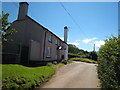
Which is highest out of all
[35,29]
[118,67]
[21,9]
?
[21,9]

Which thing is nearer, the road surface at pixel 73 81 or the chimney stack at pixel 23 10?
the road surface at pixel 73 81

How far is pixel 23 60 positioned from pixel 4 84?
8746mm

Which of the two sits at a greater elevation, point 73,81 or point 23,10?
point 23,10

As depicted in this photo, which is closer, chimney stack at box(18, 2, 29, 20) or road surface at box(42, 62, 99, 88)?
road surface at box(42, 62, 99, 88)

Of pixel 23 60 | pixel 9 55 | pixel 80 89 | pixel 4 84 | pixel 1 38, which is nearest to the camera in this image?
pixel 4 84

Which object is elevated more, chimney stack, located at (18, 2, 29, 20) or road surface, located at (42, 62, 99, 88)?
chimney stack, located at (18, 2, 29, 20)

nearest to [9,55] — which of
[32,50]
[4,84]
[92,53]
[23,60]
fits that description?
[23,60]

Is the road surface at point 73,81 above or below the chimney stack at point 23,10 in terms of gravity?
below

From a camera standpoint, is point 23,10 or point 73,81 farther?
point 23,10

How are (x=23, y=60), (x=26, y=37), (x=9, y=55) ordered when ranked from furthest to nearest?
(x=26, y=37) → (x=23, y=60) → (x=9, y=55)

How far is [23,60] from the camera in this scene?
13.5 m

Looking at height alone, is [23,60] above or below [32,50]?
below

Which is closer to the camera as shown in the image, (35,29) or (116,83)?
(116,83)

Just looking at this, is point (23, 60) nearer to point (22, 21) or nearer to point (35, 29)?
point (35, 29)
